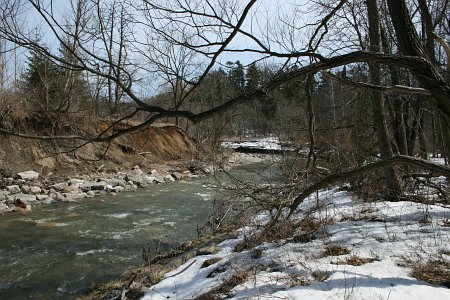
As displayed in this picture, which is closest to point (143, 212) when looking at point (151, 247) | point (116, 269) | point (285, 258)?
point (151, 247)

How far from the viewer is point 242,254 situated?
5.64 m

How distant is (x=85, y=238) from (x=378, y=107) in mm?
6904

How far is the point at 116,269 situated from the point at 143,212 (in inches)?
185

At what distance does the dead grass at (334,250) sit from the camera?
4844 mm

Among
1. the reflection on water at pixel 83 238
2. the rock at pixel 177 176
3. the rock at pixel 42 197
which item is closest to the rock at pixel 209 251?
the reflection on water at pixel 83 238

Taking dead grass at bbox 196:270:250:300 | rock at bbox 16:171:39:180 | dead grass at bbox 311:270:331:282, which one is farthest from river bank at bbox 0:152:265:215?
dead grass at bbox 311:270:331:282

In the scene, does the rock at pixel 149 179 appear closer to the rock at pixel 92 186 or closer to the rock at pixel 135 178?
the rock at pixel 135 178

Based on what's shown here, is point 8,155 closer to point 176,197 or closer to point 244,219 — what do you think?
point 176,197

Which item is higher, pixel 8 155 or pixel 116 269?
pixel 8 155

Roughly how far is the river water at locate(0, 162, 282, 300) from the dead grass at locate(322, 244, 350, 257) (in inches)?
104

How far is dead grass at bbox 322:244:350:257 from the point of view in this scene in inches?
191

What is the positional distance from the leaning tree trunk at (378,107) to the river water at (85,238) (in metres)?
3.48

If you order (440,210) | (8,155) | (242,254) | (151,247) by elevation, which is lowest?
(151,247)

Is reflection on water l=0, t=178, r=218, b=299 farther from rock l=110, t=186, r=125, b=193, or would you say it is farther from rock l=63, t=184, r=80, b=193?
rock l=63, t=184, r=80, b=193
